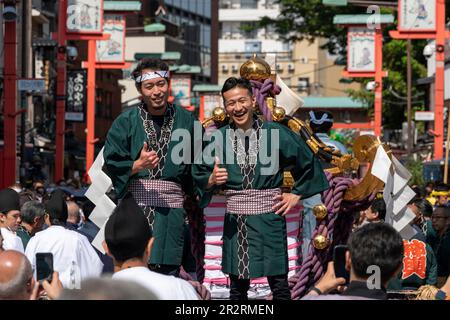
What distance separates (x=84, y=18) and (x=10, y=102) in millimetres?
8055

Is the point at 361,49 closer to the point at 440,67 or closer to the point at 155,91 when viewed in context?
the point at 440,67

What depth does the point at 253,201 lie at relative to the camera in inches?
323

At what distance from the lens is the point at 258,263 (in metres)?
8.19

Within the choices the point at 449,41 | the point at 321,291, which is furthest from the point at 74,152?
the point at 321,291

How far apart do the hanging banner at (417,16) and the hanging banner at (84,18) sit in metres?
7.65

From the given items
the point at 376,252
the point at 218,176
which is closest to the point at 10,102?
the point at 218,176

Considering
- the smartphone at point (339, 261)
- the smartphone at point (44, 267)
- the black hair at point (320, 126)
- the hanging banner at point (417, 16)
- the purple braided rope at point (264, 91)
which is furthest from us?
the hanging banner at point (417, 16)

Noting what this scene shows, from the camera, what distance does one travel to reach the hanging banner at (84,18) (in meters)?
31.3

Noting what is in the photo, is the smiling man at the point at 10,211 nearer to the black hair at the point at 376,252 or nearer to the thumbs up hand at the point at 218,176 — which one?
the thumbs up hand at the point at 218,176

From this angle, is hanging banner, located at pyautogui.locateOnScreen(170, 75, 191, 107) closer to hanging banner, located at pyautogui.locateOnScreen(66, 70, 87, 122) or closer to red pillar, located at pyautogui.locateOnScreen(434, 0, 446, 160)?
hanging banner, located at pyautogui.locateOnScreen(66, 70, 87, 122)

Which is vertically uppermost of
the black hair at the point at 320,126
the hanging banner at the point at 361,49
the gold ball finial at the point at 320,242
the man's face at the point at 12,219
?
the hanging banner at the point at 361,49

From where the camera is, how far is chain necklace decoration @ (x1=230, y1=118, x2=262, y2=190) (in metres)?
8.21

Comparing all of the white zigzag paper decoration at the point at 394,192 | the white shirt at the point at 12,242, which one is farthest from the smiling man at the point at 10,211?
the white zigzag paper decoration at the point at 394,192
